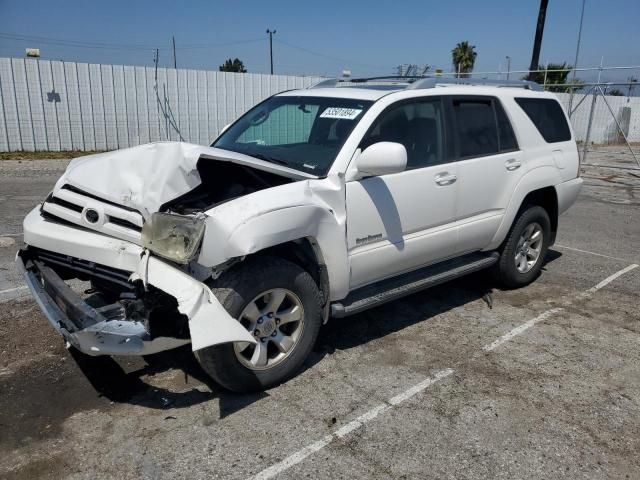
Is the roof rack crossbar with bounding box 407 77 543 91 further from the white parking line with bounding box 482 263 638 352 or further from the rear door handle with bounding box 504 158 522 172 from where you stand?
the white parking line with bounding box 482 263 638 352

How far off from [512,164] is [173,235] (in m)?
3.28

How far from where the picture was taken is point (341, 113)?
13.5 feet

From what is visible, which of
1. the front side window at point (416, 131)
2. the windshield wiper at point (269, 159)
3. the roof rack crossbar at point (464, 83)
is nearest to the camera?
the windshield wiper at point (269, 159)

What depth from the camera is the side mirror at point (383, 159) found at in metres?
3.51

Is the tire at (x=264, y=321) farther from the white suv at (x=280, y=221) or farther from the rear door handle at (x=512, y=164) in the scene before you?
the rear door handle at (x=512, y=164)

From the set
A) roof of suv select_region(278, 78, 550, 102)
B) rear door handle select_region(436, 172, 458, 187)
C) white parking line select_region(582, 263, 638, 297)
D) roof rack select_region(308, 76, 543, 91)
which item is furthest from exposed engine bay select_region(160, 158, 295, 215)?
white parking line select_region(582, 263, 638, 297)

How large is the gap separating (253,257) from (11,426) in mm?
1655

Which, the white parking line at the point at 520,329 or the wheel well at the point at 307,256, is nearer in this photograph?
the wheel well at the point at 307,256

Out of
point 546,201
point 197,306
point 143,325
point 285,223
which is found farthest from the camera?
point 546,201

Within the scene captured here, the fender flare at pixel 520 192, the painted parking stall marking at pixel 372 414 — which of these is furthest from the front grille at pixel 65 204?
the fender flare at pixel 520 192

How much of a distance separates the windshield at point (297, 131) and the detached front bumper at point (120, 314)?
1260 mm

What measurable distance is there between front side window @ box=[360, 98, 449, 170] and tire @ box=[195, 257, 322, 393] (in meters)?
1.17

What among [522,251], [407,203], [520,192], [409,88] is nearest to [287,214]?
[407,203]

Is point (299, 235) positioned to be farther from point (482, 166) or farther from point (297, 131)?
point (482, 166)
